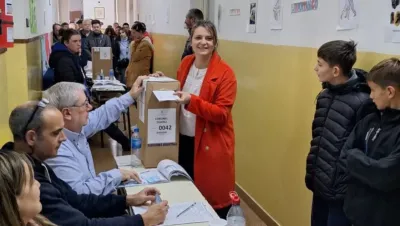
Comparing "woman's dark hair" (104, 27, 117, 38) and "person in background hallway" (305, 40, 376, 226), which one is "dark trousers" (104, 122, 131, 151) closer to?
"person in background hallway" (305, 40, 376, 226)

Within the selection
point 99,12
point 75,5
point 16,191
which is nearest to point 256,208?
point 16,191

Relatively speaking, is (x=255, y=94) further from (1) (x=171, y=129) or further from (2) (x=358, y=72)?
(2) (x=358, y=72)

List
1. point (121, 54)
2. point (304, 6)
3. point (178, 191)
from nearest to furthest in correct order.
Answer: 1. point (178, 191)
2. point (304, 6)
3. point (121, 54)

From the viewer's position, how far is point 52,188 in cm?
161

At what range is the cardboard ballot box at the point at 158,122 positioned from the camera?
2.45 meters

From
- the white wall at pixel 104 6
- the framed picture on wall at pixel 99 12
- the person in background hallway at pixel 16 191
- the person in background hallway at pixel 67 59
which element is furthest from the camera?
the framed picture on wall at pixel 99 12

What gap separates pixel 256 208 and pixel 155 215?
203cm

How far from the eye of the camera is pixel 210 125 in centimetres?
253

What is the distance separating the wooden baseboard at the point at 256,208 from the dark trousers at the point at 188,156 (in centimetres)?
85

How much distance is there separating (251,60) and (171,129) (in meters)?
1.44

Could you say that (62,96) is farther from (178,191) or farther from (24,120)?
(178,191)

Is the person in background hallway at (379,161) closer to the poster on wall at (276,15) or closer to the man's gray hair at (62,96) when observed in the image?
the man's gray hair at (62,96)

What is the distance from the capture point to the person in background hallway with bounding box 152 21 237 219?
8.25ft

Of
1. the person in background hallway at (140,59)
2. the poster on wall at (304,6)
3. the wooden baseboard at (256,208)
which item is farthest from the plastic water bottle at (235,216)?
the person in background hallway at (140,59)
